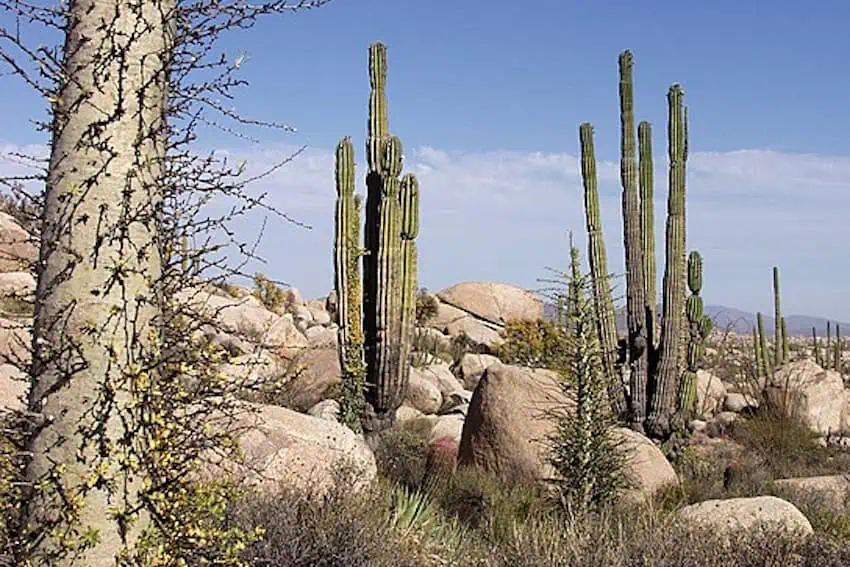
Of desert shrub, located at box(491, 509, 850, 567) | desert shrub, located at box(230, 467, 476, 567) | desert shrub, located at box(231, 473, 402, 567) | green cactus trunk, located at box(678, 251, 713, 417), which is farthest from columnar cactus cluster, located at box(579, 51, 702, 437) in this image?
desert shrub, located at box(231, 473, 402, 567)

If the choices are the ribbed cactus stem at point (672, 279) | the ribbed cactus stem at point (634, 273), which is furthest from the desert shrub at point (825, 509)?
the ribbed cactus stem at point (634, 273)

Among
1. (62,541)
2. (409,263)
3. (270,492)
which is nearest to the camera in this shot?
(62,541)

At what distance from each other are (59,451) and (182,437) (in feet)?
1.79

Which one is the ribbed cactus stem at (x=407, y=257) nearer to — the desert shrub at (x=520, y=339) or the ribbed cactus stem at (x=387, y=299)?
the ribbed cactus stem at (x=387, y=299)

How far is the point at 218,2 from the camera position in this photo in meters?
3.94

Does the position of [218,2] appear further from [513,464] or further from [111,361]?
[513,464]

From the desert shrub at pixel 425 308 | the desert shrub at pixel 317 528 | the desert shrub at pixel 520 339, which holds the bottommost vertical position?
the desert shrub at pixel 317 528

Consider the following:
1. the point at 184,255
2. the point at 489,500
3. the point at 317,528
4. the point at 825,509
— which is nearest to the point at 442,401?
the point at 489,500

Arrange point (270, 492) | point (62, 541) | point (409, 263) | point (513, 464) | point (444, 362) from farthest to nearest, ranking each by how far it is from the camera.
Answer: point (444, 362) < point (409, 263) < point (513, 464) < point (270, 492) < point (62, 541)

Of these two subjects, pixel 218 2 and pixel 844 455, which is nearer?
pixel 218 2

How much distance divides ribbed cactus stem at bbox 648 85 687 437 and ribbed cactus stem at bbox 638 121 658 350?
0.77ft

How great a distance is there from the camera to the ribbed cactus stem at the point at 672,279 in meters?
14.1

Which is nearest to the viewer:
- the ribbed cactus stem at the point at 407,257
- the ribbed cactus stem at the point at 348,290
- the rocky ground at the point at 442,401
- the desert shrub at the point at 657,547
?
the desert shrub at the point at 657,547

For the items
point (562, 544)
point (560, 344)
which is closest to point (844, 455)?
point (560, 344)
